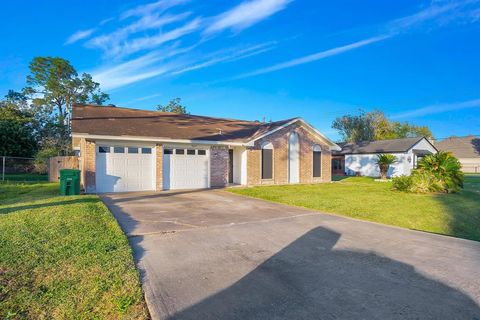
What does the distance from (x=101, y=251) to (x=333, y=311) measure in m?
3.70

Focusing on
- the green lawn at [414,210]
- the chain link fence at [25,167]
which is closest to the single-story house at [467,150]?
the green lawn at [414,210]

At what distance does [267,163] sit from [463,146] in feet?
176

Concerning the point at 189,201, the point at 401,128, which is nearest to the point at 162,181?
the point at 189,201

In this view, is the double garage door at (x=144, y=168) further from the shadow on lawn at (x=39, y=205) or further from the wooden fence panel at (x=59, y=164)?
the wooden fence panel at (x=59, y=164)

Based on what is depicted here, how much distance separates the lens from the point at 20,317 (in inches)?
113

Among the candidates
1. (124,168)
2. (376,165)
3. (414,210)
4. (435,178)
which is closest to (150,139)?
(124,168)

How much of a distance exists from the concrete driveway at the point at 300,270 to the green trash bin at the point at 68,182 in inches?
211

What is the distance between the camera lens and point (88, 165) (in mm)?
12953

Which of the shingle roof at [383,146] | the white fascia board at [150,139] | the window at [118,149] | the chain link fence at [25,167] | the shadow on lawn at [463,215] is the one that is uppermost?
the shingle roof at [383,146]

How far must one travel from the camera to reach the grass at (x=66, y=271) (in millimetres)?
3049

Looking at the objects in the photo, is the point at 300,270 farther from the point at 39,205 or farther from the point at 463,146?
the point at 463,146

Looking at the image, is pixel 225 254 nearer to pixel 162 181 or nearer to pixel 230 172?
pixel 162 181

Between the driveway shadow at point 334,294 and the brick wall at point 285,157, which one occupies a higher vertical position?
the brick wall at point 285,157

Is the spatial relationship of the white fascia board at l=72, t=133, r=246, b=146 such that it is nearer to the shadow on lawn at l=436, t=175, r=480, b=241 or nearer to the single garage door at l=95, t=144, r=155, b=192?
the single garage door at l=95, t=144, r=155, b=192
